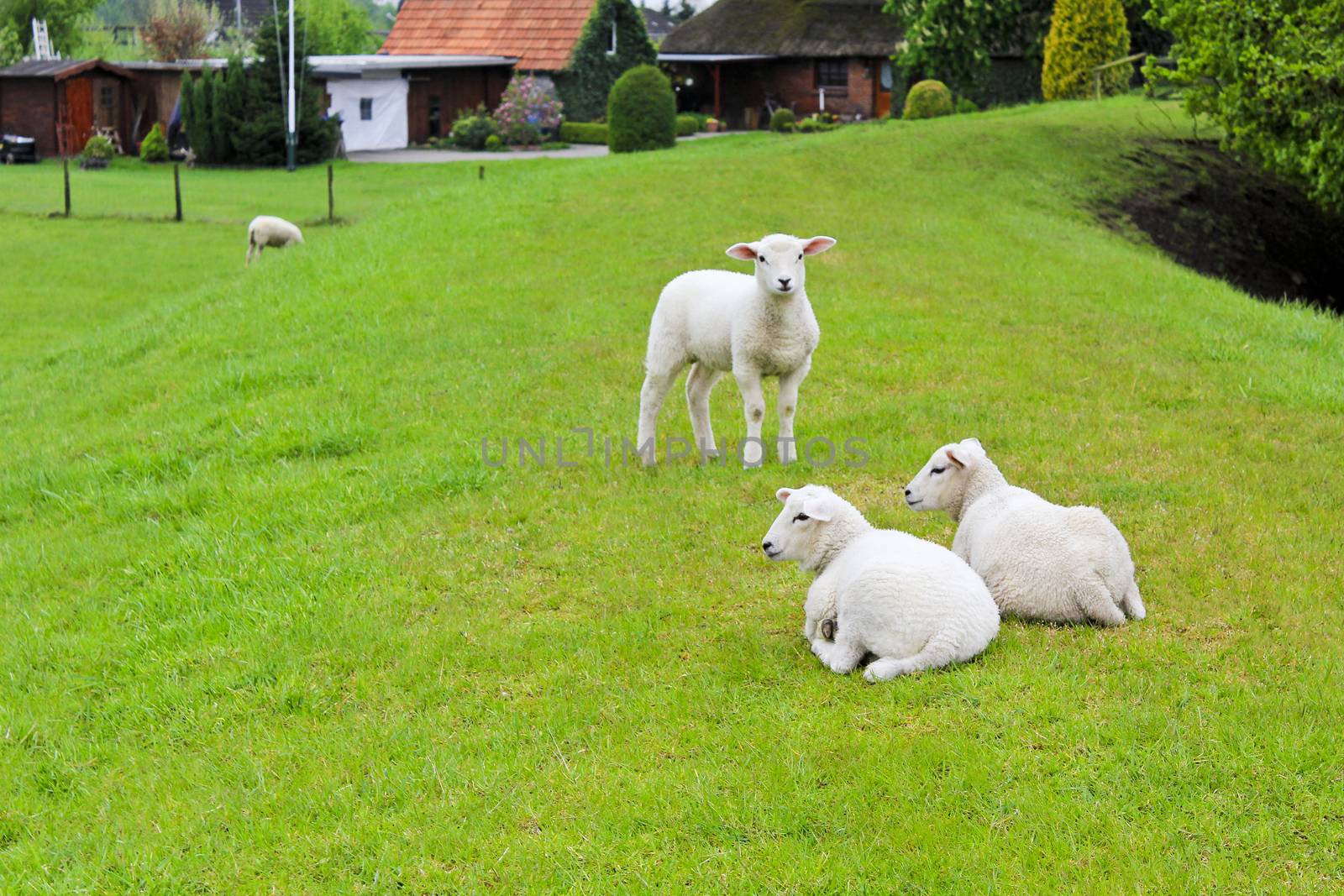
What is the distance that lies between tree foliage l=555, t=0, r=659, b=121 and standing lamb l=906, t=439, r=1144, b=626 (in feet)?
162

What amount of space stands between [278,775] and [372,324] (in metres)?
9.49

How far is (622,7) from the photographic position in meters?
53.1

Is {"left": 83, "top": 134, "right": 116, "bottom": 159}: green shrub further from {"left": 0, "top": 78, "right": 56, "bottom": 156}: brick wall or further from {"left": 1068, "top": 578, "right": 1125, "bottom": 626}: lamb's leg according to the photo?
{"left": 1068, "top": 578, "right": 1125, "bottom": 626}: lamb's leg

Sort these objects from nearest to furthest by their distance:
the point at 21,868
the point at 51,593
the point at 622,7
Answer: the point at 21,868 → the point at 51,593 → the point at 622,7

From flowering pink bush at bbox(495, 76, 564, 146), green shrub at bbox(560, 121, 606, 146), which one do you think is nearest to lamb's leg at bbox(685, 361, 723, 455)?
green shrub at bbox(560, 121, 606, 146)

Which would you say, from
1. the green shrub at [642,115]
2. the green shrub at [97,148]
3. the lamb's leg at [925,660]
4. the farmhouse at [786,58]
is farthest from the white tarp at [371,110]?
the lamb's leg at [925,660]

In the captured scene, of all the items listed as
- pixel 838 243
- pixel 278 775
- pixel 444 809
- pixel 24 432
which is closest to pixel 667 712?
pixel 444 809

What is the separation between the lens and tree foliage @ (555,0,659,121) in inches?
2074

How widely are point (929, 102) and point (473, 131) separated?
65.8 feet

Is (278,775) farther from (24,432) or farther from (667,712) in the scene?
(24,432)

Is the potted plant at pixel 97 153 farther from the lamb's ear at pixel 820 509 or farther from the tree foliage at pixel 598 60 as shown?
the lamb's ear at pixel 820 509

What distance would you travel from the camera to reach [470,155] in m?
46.9

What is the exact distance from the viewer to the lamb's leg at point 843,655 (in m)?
5.82

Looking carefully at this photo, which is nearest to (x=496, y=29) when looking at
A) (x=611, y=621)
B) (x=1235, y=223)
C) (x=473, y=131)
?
(x=473, y=131)
